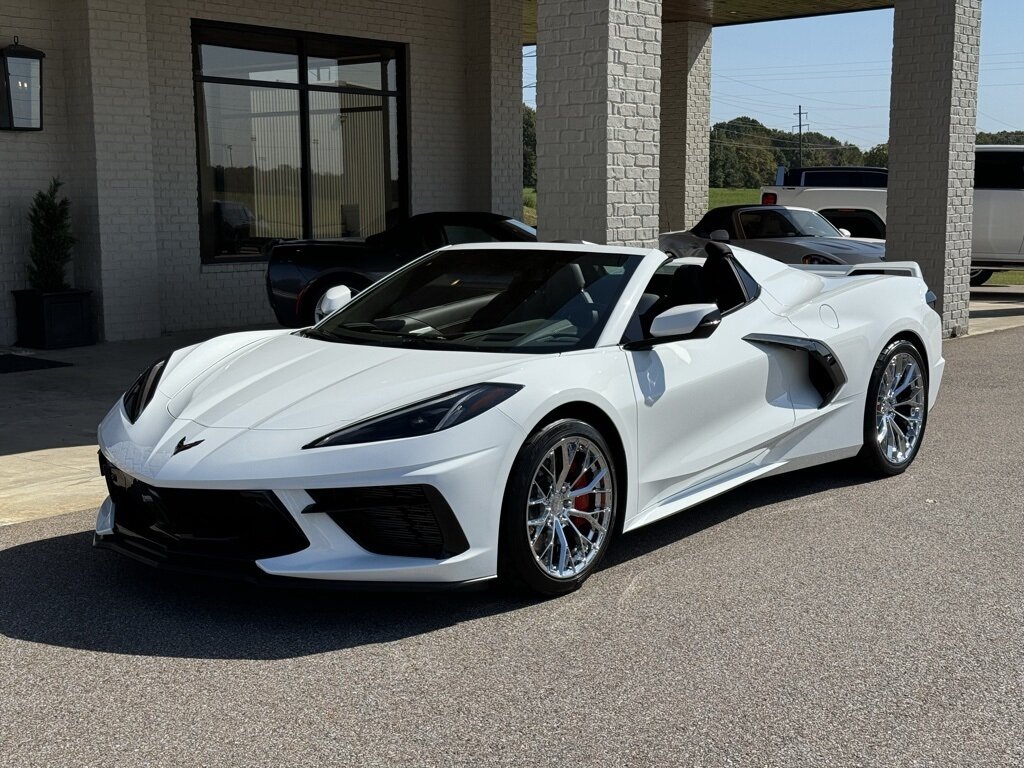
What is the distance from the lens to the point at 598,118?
884 cm

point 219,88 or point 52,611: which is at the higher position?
point 219,88

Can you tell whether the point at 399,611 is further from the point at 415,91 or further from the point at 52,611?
the point at 415,91

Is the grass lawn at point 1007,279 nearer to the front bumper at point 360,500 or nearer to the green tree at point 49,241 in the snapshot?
the green tree at point 49,241

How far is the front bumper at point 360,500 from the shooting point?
422cm

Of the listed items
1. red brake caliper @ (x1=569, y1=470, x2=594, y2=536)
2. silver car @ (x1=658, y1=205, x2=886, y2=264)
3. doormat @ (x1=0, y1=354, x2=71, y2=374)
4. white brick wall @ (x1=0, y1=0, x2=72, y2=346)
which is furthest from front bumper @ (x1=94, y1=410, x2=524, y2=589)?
silver car @ (x1=658, y1=205, x2=886, y2=264)

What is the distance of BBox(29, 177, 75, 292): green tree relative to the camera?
12.3m

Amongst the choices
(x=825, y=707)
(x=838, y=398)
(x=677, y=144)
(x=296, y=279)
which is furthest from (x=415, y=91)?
(x=825, y=707)

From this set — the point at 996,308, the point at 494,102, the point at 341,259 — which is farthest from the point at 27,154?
the point at 996,308

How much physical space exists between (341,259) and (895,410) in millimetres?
6452

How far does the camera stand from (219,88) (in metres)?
14.5

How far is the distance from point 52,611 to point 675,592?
94.9 inches

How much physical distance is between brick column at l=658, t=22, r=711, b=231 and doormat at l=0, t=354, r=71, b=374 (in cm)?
1440

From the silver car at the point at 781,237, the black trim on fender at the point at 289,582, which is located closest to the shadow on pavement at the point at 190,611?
the black trim on fender at the point at 289,582

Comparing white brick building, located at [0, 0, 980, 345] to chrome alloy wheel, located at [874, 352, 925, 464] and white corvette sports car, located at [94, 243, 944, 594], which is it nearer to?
chrome alloy wheel, located at [874, 352, 925, 464]
